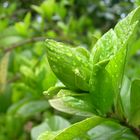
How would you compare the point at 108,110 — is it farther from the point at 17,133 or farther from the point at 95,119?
the point at 17,133

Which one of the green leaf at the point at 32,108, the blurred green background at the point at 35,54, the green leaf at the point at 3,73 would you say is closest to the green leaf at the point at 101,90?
the blurred green background at the point at 35,54

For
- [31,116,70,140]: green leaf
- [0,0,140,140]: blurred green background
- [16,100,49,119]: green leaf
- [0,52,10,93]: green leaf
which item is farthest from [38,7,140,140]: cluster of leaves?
[0,52,10,93]: green leaf

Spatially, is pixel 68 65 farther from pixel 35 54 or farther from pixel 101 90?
pixel 35 54

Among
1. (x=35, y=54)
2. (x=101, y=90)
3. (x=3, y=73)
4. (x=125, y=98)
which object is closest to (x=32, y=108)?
(x=3, y=73)

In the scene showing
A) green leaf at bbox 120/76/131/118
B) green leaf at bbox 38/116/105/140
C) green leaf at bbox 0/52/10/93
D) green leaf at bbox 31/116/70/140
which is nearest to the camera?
green leaf at bbox 38/116/105/140

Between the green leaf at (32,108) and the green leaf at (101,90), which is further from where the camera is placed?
the green leaf at (32,108)

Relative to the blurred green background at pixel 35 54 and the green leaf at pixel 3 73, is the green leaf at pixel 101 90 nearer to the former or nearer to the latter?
the blurred green background at pixel 35 54

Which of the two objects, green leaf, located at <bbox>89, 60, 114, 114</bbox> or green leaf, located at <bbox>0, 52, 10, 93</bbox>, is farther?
green leaf, located at <bbox>0, 52, 10, 93</bbox>

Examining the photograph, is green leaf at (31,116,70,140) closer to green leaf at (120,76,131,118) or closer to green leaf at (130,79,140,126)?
green leaf at (120,76,131,118)
